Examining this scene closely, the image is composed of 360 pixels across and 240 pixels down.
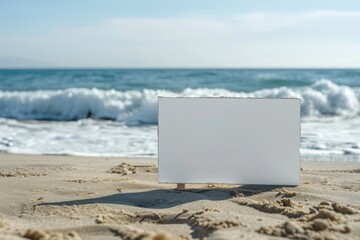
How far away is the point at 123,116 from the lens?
1355 centimetres

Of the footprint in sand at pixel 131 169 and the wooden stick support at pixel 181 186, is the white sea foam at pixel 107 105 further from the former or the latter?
the wooden stick support at pixel 181 186

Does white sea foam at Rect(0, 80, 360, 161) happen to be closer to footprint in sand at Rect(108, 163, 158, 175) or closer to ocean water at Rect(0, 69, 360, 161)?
ocean water at Rect(0, 69, 360, 161)

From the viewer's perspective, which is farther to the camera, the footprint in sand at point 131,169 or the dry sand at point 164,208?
the footprint in sand at point 131,169

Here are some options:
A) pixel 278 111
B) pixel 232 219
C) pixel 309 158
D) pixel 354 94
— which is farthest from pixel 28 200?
pixel 354 94

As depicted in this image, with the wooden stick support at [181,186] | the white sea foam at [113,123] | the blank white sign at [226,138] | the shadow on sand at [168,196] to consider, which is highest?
the blank white sign at [226,138]

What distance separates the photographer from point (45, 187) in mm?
3801

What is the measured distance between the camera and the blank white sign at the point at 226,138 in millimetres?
3545

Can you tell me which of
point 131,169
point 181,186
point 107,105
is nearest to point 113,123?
point 107,105

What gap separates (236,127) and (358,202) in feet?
2.95

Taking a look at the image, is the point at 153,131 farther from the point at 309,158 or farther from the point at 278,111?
the point at 278,111

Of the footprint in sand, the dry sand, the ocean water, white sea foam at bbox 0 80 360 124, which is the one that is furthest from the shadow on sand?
white sea foam at bbox 0 80 360 124

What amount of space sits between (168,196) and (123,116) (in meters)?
10.2

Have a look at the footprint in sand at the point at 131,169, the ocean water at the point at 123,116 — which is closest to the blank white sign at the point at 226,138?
the footprint in sand at the point at 131,169

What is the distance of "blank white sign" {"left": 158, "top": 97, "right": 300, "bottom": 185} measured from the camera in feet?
11.6
